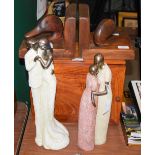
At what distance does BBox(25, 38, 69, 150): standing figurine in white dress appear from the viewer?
3.57 ft

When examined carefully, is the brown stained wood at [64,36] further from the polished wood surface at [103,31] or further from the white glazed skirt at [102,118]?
the white glazed skirt at [102,118]

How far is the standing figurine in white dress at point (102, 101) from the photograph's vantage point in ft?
3.64

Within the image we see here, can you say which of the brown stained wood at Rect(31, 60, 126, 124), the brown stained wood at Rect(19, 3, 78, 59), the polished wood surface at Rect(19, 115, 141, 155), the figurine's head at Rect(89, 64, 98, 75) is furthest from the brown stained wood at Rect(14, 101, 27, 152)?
the figurine's head at Rect(89, 64, 98, 75)

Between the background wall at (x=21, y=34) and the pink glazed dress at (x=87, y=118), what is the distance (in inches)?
17.3

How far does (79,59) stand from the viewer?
1.27 m

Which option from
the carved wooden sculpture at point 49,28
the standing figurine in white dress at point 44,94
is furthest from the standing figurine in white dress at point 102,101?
the carved wooden sculpture at point 49,28

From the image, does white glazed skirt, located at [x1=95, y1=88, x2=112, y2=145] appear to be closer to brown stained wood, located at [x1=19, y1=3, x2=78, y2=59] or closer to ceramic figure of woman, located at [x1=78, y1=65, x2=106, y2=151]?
ceramic figure of woman, located at [x1=78, y1=65, x2=106, y2=151]

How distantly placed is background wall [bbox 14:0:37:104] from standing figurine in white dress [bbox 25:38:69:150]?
358 millimetres

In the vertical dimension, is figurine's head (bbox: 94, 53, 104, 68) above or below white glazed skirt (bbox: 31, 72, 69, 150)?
above

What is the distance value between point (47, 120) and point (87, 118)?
13 cm
